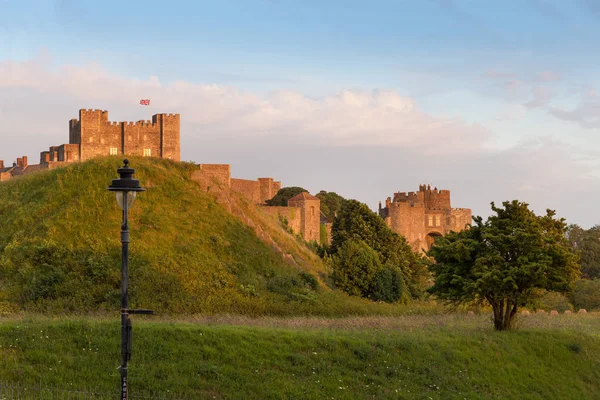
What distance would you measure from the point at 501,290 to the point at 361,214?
88.6 feet

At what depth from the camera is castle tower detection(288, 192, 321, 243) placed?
6531cm

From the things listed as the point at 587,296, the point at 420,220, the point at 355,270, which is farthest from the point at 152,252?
the point at 420,220

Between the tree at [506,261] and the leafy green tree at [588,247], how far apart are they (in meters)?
54.5

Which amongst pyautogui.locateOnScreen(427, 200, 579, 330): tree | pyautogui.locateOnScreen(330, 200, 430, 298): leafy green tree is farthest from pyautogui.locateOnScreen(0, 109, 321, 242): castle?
pyautogui.locateOnScreen(427, 200, 579, 330): tree

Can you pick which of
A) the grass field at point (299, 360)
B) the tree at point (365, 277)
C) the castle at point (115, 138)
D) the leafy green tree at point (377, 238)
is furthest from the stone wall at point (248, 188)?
the grass field at point (299, 360)

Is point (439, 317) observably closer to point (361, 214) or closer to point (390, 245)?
point (390, 245)

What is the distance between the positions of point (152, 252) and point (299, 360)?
49.3 feet

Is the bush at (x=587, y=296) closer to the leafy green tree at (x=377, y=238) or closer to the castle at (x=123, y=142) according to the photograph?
the leafy green tree at (x=377, y=238)

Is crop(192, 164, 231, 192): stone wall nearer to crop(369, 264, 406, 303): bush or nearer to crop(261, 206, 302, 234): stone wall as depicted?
crop(369, 264, 406, 303): bush

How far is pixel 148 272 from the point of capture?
33125mm

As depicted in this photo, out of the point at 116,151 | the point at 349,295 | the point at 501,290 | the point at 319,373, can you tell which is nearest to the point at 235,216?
the point at 349,295

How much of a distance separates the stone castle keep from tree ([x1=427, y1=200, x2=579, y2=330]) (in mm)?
25237

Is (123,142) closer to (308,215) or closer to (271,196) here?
(271,196)

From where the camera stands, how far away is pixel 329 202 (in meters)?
102
